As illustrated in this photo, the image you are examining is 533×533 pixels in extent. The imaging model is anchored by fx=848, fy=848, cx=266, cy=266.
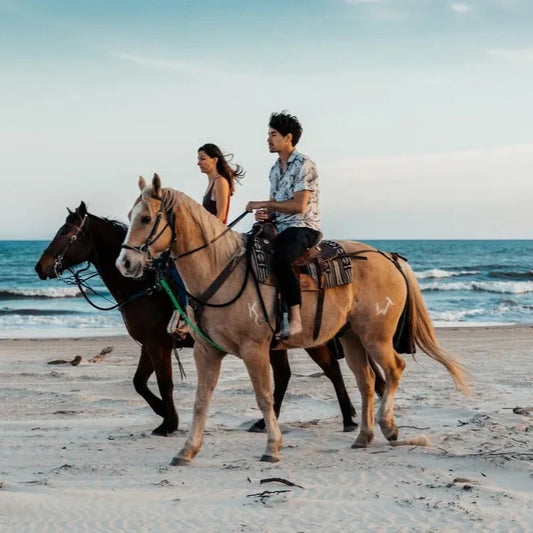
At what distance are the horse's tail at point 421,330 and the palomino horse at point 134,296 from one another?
27.7 inches

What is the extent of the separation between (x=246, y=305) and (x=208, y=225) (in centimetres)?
65

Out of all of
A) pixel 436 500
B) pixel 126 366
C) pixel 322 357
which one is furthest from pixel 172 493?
pixel 126 366

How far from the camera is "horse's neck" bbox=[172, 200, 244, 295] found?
6.10 m

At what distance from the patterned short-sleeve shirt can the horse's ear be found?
111 centimetres

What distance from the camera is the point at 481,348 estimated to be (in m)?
14.9

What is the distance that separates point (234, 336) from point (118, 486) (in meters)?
1.33

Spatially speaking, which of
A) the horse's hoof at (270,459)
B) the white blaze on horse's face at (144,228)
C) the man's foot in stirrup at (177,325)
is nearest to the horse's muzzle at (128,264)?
the white blaze on horse's face at (144,228)

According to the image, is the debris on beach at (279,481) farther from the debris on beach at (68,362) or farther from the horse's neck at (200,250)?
the debris on beach at (68,362)

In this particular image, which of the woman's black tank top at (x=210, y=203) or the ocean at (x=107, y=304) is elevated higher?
the woman's black tank top at (x=210, y=203)

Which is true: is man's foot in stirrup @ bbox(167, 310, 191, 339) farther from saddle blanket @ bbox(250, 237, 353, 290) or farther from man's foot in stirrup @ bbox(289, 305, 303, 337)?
man's foot in stirrup @ bbox(289, 305, 303, 337)

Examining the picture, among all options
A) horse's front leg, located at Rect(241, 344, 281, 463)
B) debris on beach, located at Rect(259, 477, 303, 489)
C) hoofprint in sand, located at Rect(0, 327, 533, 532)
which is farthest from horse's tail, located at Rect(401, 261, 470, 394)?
debris on beach, located at Rect(259, 477, 303, 489)

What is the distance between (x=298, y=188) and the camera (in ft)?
21.1

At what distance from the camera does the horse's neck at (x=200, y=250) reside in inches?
240

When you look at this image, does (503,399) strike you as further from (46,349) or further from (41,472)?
(46,349)
